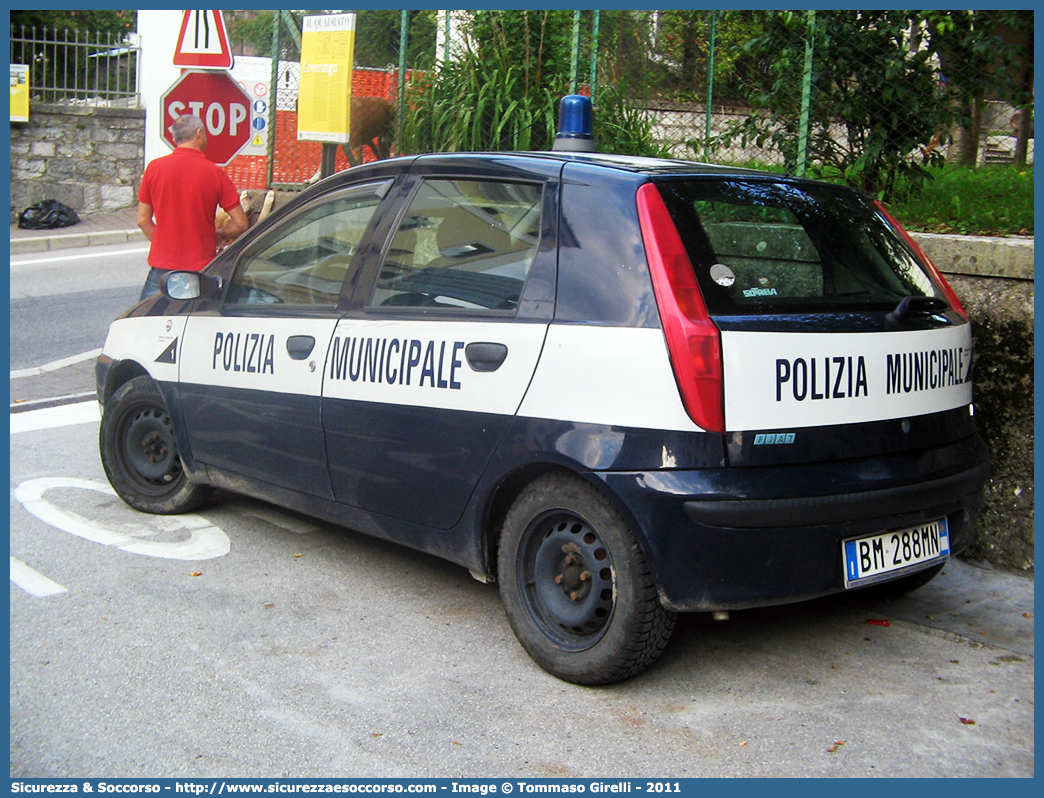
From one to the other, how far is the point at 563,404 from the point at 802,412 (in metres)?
0.74

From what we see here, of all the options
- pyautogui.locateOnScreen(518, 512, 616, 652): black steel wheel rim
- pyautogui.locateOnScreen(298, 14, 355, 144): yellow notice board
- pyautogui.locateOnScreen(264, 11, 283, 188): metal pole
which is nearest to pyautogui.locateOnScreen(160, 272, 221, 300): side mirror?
pyautogui.locateOnScreen(518, 512, 616, 652): black steel wheel rim

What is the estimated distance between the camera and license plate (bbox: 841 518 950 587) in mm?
3568

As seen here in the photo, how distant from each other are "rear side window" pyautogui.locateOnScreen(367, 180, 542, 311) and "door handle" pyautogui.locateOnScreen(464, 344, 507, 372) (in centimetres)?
15

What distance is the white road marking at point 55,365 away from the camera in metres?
8.75

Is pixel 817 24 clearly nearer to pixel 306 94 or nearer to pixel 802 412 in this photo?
pixel 802 412

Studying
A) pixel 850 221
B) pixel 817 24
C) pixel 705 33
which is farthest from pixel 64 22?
pixel 850 221

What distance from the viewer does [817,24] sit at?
6.55 m

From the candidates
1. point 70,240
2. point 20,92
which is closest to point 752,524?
point 70,240

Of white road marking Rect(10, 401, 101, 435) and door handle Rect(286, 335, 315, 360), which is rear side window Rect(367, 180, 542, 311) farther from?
white road marking Rect(10, 401, 101, 435)

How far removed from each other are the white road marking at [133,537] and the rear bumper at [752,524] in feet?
7.80

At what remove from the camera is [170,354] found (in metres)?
5.27

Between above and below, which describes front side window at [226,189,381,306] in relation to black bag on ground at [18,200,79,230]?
below

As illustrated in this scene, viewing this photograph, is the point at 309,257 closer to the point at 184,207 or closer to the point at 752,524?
the point at 752,524
